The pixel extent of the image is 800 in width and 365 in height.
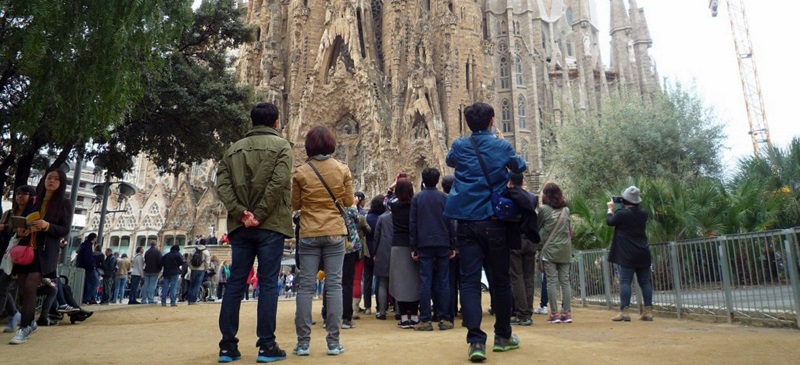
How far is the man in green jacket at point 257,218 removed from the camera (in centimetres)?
399

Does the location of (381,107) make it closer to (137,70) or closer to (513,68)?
(513,68)

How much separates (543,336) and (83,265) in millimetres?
9833

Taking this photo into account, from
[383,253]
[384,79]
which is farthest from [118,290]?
[384,79]

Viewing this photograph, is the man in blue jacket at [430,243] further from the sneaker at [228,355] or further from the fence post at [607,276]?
the fence post at [607,276]

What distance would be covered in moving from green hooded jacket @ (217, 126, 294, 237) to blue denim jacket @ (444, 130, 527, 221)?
126 cm

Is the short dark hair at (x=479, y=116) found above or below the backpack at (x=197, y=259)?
above

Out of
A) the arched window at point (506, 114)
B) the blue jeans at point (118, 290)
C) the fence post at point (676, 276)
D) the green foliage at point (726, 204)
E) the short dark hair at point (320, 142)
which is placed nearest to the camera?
the short dark hair at point (320, 142)

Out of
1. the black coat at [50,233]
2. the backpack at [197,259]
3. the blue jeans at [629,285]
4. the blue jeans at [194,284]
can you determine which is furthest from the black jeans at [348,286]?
the blue jeans at [194,284]

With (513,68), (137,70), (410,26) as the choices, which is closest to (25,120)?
(137,70)

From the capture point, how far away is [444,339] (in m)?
4.96

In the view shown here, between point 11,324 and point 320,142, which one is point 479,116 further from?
point 11,324

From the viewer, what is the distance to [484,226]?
4.13 m

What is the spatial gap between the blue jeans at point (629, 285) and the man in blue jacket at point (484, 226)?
296cm

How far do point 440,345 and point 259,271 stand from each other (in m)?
1.61
